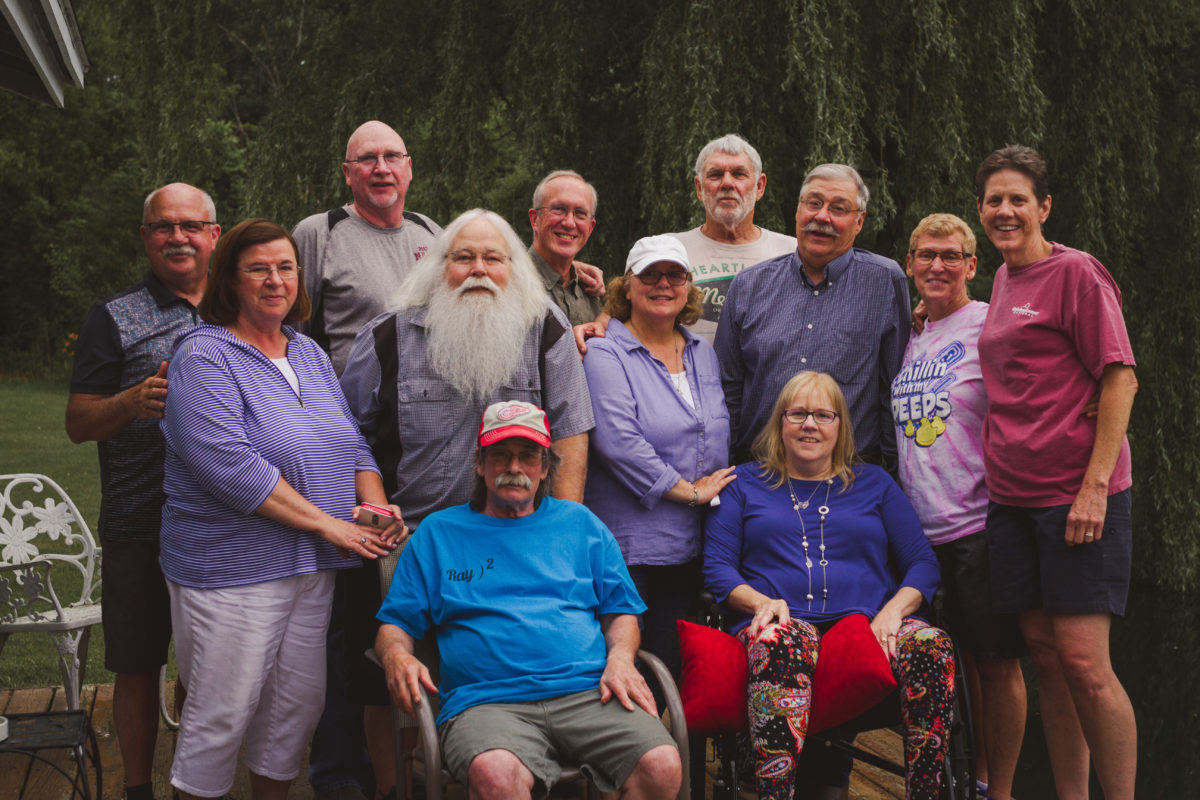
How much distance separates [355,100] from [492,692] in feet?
18.9

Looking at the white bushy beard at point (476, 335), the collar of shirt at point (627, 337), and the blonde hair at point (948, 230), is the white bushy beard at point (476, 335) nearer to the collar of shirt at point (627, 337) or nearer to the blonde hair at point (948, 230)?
the collar of shirt at point (627, 337)

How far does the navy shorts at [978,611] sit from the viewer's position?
339cm

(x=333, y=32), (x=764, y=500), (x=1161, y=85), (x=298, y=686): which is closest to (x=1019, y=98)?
(x=1161, y=85)

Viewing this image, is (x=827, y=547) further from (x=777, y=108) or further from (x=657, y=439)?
(x=777, y=108)

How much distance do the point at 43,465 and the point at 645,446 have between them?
12.8 metres

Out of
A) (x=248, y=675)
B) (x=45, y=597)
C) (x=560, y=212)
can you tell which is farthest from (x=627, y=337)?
(x=45, y=597)

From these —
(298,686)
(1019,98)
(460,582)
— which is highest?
(1019,98)

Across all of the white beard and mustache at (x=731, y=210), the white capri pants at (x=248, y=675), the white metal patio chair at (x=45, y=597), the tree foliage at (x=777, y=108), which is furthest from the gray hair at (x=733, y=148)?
the white metal patio chair at (x=45, y=597)

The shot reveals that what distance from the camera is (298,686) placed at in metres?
3.01

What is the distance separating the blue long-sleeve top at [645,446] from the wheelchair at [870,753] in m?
0.26

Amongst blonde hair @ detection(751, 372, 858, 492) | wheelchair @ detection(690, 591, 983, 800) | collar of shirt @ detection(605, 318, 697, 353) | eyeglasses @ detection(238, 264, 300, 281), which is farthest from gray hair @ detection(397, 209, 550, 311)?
wheelchair @ detection(690, 591, 983, 800)

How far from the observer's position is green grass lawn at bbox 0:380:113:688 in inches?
260

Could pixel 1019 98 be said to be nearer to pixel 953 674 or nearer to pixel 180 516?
pixel 953 674

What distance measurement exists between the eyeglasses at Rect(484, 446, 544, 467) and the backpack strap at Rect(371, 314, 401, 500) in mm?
411
